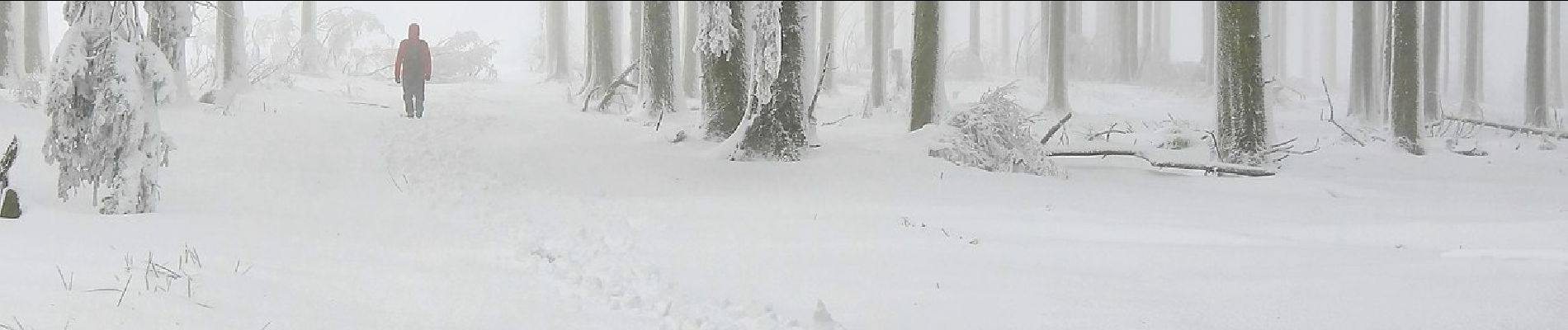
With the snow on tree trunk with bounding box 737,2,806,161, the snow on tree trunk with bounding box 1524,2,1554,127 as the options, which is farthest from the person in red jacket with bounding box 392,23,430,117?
the snow on tree trunk with bounding box 1524,2,1554,127

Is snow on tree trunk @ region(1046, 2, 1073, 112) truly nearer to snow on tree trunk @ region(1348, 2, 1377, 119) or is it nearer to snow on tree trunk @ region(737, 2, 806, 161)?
snow on tree trunk @ region(1348, 2, 1377, 119)

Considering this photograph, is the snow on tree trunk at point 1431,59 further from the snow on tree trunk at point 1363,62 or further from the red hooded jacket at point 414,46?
the red hooded jacket at point 414,46

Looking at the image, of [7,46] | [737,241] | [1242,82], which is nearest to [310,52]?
[7,46]

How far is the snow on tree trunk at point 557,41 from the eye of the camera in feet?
81.9

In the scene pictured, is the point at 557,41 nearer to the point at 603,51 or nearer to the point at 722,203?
the point at 603,51

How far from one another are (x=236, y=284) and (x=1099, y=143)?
31.1 feet

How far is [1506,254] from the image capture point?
533 cm

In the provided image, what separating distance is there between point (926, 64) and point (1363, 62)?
37.7 feet

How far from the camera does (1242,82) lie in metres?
11.5

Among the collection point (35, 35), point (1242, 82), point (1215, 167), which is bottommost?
point (1215, 167)

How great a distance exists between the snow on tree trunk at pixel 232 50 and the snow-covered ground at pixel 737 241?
353 cm

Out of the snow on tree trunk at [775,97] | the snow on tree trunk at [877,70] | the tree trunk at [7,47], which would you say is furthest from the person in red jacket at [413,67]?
the snow on tree trunk at [877,70]

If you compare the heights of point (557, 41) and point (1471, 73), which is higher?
point (557, 41)

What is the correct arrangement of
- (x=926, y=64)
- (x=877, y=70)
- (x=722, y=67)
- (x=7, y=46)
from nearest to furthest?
(x=722, y=67), (x=926, y=64), (x=7, y=46), (x=877, y=70)
